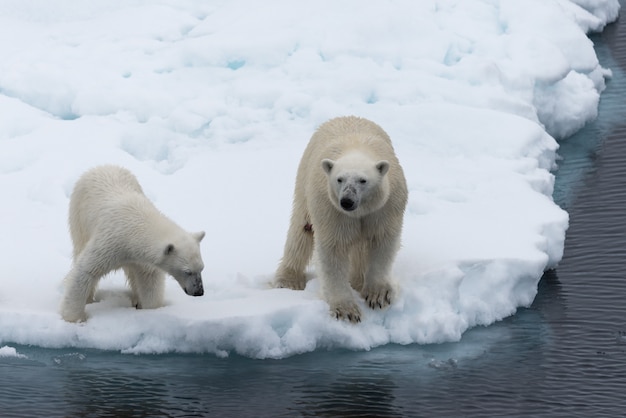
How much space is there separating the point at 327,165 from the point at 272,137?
3.06m

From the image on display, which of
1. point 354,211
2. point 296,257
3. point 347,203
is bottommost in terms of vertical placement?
point 296,257

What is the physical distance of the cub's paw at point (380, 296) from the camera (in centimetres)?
766

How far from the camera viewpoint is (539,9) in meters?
12.6

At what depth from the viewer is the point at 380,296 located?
7.65 m

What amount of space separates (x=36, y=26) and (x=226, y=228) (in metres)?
4.70

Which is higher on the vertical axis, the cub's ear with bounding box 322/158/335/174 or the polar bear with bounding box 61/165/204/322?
the cub's ear with bounding box 322/158/335/174

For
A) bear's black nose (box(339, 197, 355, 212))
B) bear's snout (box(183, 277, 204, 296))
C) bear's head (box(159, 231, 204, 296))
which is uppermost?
bear's black nose (box(339, 197, 355, 212))

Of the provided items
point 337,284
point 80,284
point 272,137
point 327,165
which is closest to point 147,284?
point 80,284

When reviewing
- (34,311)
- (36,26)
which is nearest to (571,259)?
(34,311)

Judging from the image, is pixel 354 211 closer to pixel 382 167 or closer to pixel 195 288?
pixel 382 167

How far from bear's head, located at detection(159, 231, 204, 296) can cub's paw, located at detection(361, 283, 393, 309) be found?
1056 millimetres

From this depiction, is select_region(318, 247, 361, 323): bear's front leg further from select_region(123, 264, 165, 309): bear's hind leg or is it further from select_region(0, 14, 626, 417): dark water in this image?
select_region(123, 264, 165, 309): bear's hind leg

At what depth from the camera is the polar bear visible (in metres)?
7.40

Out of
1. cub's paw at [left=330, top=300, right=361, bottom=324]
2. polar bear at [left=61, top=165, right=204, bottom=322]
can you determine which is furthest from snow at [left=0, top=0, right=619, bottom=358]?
polar bear at [left=61, top=165, right=204, bottom=322]
